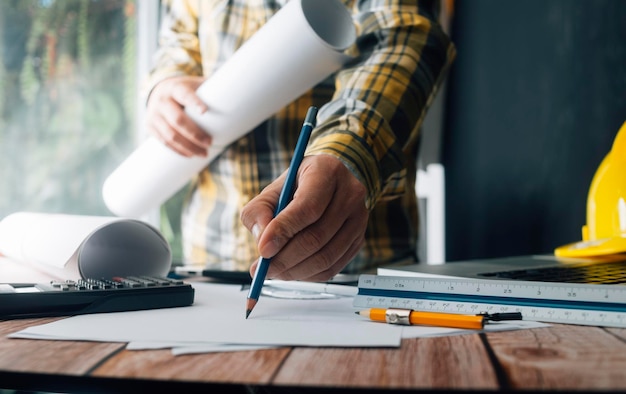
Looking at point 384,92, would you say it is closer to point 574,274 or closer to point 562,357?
point 574,274

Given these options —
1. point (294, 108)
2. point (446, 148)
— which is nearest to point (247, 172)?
point (294, 108)

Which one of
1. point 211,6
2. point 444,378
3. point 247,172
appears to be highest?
point 211,6

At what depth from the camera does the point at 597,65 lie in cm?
118

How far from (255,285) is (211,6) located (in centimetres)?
81

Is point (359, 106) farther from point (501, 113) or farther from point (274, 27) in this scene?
point (501, 113)

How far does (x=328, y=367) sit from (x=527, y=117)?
1.21 m

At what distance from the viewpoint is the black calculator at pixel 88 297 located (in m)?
0.55

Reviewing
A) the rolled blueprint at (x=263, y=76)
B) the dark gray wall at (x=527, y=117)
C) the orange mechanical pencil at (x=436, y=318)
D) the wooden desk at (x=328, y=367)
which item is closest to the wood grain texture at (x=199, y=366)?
the wooden desk at (x=328, y=367)

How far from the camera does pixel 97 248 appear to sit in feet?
2.52

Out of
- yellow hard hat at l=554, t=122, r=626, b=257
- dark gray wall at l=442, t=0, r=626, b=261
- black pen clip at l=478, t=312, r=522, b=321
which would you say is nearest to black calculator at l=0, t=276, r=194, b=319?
black pen clip at l=478, t=312, r=522, b=321

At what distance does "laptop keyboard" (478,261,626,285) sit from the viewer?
629 millimetres

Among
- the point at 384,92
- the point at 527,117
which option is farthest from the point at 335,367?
the point at 527,117

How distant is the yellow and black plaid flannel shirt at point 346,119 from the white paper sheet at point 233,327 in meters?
0.18

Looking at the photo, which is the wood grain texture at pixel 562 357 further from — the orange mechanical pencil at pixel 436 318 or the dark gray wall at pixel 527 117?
the dark gray wall at pixel 527 117
